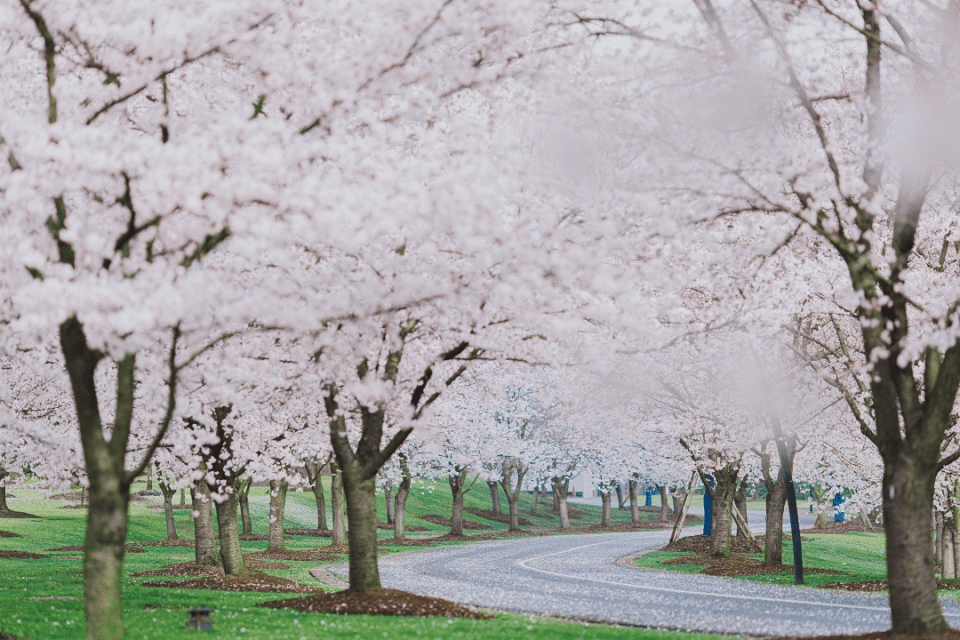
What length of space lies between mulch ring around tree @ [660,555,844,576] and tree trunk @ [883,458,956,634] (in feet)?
58.9

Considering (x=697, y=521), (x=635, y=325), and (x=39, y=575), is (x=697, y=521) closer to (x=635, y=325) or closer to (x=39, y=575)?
(x=39, y=575)

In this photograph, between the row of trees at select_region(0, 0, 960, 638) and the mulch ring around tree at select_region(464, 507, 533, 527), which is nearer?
the row of trees at select_region(0, 0, 960, 638)

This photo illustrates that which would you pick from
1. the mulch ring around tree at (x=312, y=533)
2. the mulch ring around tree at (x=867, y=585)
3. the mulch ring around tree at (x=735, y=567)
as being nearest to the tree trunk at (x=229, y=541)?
the mulch ring around tree at (x=735, y=567)

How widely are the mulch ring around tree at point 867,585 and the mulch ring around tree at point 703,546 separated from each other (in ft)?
40.4

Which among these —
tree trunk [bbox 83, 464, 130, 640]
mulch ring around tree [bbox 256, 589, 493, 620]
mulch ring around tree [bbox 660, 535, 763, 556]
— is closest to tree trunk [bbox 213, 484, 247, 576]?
mulch ring around tree [bbox 256, 589, 493, 620]

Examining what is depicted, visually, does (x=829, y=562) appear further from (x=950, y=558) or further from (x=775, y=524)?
(x=950, y=558)

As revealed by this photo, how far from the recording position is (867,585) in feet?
80.7

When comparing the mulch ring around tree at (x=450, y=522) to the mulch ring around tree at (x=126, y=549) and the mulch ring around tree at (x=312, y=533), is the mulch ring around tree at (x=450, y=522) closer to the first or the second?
the mulch ring around tree at (x=312, y=533)

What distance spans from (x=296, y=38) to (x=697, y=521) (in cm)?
8150

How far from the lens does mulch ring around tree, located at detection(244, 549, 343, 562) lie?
117 ft

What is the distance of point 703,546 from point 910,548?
29890 mm

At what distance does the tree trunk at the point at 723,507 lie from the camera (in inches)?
1332

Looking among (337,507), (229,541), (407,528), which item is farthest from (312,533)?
(229,541)

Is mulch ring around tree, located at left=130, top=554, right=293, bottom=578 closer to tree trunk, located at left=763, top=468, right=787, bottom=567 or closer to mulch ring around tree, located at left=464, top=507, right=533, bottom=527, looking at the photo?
tree trunk, located at left=763, top=468, right=787, bottom=567
